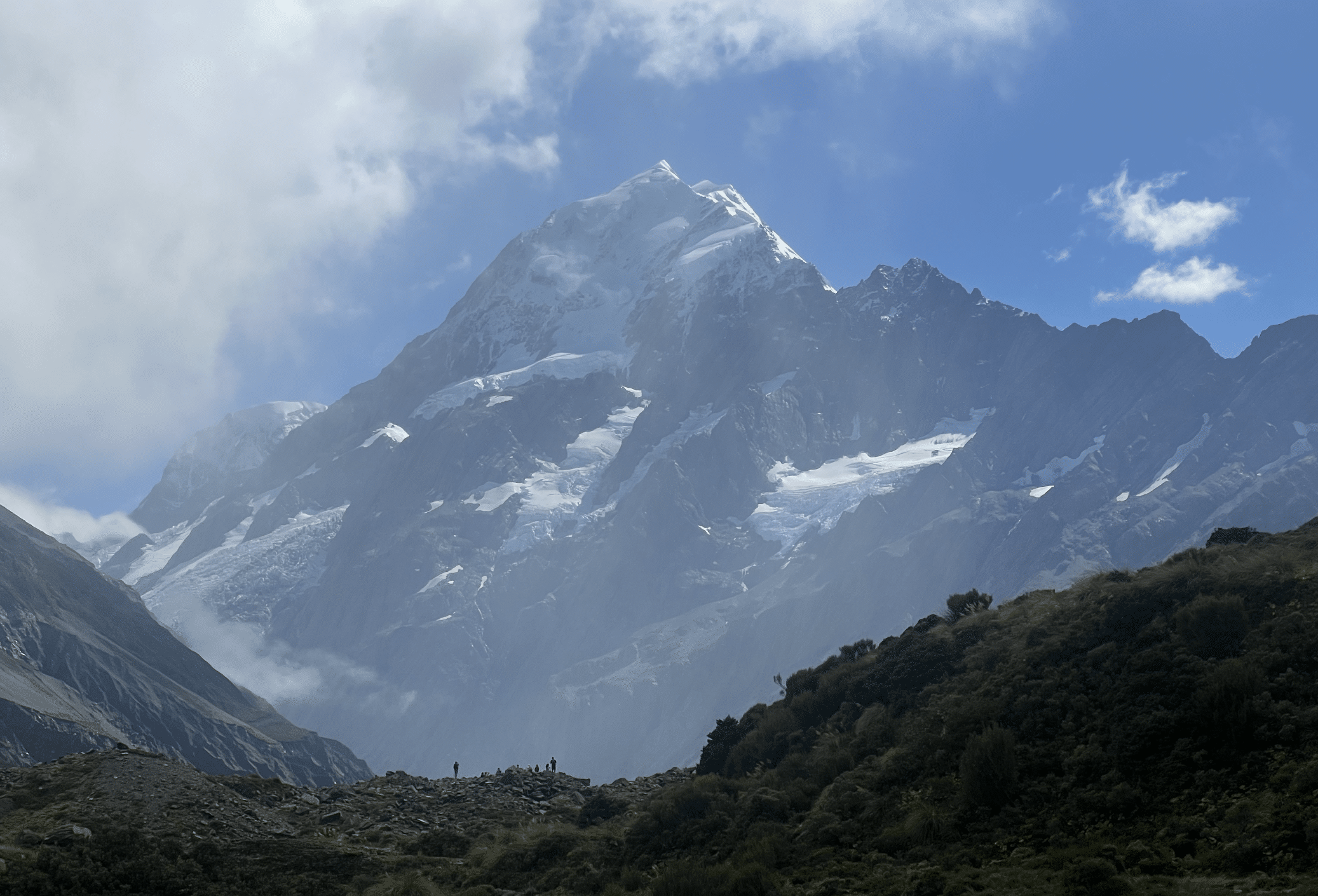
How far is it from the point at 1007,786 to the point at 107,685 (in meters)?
154

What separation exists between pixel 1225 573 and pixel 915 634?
993cm

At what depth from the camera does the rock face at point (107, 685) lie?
4712 inches

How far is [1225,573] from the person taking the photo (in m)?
26.1

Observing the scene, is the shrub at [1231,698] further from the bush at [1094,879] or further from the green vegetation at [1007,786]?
the bush at [1094,879]

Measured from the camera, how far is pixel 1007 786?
68.6 ft

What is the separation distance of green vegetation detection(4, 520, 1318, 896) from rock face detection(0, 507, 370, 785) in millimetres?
102216

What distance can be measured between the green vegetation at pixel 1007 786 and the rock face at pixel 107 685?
10222cm

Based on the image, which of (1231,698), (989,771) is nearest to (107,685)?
(989,771)

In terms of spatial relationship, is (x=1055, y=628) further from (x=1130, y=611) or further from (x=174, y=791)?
(x=174, y=791)

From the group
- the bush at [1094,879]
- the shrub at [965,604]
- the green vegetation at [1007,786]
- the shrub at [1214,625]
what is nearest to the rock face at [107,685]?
the green vegetation at [1007,786]

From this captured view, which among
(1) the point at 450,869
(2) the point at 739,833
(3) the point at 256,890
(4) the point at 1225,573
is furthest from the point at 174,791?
(4) the point at 1225,573

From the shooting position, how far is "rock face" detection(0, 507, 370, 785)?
393ft

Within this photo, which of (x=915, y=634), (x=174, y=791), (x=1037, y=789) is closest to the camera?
(x=1037, y=789)

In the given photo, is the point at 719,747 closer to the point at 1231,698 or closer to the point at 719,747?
the point at 719,747
